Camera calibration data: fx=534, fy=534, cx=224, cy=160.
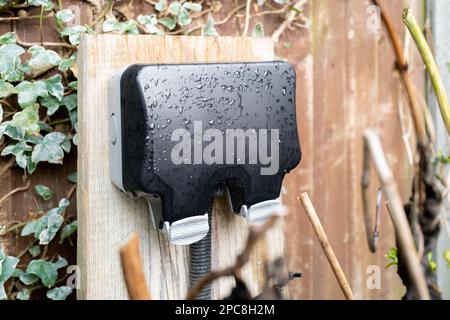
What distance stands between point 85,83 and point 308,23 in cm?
68

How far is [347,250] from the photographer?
154 cm

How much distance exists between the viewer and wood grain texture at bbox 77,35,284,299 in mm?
977

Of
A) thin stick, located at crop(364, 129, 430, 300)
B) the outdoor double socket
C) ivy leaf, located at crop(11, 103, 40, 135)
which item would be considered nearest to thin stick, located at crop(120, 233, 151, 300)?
thin stick, located at crop(364, 129, 430, 300)

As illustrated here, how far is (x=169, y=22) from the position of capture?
1201 millimetres

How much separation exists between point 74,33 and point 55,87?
Result: 0.38 feet

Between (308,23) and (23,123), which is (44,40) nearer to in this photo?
(23,123)

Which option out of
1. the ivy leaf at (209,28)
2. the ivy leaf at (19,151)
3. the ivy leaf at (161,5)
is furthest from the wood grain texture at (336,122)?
the ivy leaf at (19,151)

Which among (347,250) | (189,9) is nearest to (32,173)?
(189,9)

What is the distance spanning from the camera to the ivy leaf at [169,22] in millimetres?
1195

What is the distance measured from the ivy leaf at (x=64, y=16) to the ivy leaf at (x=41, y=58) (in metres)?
0.07

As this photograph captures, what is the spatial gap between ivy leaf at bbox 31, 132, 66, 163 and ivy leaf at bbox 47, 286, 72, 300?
0.88 feet

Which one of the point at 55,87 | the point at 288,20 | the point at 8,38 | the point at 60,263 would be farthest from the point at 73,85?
the point at 288,20

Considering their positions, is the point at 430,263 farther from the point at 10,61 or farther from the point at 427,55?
the point at 10,61

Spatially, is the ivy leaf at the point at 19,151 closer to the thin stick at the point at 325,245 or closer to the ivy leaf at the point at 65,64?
the ivy leaf at the point at 65,64
